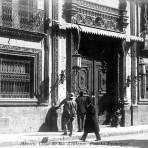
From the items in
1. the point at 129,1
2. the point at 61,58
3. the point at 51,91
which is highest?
the point at 129,1

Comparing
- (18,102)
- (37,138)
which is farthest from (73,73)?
(37,138)

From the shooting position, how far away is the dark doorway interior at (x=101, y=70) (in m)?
21.8

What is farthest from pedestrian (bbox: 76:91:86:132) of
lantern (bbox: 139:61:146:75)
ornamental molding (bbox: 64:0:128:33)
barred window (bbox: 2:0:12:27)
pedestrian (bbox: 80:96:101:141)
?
lantern (bbox: 139:61:146:75)

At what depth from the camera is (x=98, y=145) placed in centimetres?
1498

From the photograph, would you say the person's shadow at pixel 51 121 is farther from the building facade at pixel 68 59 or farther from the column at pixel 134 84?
the column at pixel 134 84

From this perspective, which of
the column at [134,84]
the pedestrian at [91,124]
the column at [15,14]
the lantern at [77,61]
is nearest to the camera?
the pedestrian at [91,124]

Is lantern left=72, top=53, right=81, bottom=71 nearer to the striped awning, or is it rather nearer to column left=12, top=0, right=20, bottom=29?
the striped awning

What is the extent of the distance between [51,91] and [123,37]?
5019 millimetres

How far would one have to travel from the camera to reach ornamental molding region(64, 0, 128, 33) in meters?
20.3

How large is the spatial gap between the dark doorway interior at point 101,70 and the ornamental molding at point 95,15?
0.59 metres

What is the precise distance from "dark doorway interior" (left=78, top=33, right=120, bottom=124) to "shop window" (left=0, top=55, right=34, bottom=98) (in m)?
3.05

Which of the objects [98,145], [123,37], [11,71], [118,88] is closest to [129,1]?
[123,37]

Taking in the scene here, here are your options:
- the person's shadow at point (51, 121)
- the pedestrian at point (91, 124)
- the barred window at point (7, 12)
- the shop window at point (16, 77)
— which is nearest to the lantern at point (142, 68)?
the person's shadow at point (51, 121)

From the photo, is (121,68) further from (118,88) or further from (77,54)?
(77,54)
